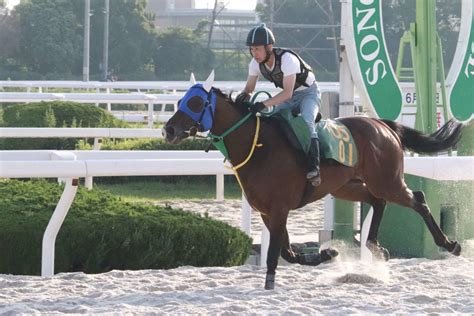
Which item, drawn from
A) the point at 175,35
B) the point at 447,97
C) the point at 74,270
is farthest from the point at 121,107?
the point at 74,270

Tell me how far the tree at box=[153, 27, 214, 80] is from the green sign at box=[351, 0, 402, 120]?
32.3 metres

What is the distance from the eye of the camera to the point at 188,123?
5.37 metres

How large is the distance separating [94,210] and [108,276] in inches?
31.3

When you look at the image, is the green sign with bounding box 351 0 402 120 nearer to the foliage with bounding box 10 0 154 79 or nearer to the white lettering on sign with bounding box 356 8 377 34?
the white lettering on sign with bounding box 356 8 377 34

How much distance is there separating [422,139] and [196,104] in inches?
76.9

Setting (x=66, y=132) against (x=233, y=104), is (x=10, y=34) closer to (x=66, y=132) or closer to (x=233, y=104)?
(x=66, y=132)

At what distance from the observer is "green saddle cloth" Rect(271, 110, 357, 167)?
573cm

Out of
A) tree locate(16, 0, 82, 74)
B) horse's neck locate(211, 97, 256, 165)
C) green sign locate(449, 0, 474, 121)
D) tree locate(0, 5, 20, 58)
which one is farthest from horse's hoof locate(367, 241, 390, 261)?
tree locate(0, 5, 20, 58)

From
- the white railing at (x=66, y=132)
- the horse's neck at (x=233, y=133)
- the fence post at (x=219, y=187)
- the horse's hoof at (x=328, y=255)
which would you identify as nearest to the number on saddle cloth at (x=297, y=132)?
the horse's neck at (x=233, y=133)

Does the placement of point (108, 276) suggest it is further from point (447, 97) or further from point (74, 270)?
point (447, 97)

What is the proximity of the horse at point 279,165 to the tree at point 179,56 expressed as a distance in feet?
110

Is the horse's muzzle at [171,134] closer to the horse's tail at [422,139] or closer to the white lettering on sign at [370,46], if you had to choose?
the horse's tail at [422,139]

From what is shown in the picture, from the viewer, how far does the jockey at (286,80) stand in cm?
566

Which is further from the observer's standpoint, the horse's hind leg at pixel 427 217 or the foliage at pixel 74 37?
the foliage at pixel 74 37
